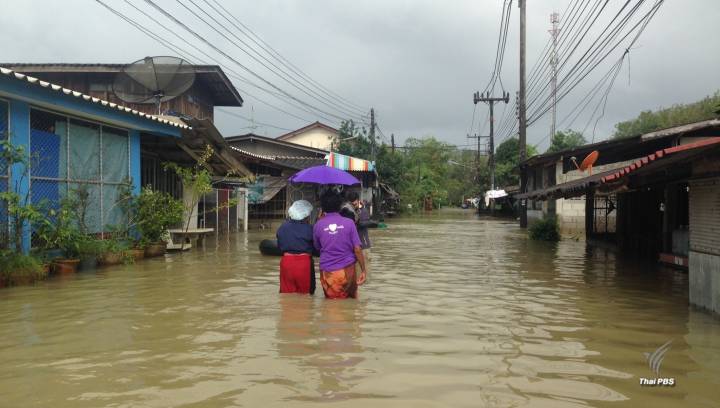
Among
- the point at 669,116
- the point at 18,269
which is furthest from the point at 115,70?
the point at 669,116

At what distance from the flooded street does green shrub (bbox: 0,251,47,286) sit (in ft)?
0.93

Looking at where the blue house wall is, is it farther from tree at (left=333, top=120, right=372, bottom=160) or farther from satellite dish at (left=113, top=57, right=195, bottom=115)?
tree at (left=333, top=120, right=372, bottom=160)

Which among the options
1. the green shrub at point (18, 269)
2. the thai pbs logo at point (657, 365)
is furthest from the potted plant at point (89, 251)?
the thai pbs logo at point (657, 365)

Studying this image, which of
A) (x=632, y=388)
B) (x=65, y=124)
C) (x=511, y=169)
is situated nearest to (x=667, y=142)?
(x=632, y=388)

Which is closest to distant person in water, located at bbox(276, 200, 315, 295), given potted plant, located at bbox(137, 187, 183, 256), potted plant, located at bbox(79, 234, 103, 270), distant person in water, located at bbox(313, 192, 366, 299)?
distant person in water, located at bbox(313, 192, 366, 299)

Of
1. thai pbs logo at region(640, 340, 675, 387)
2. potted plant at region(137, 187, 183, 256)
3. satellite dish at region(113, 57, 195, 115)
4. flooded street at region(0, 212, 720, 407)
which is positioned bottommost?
thai pbs logo at region(640, 340, 675, 387)

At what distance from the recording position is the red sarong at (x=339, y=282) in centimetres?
702

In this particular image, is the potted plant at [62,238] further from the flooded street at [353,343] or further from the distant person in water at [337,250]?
the distant person in water at [337,250]

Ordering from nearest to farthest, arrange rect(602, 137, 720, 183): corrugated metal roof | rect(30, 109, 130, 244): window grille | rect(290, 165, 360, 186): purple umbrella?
rect(602, 137, 720, 183): corrugated metal roof → rect(30, 109, 130, 244): window grille → rect(290, 165, 360, 186): purple umbrella

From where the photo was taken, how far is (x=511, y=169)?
52.5m

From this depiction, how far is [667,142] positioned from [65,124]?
13.6m

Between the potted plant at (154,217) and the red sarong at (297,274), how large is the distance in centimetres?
643

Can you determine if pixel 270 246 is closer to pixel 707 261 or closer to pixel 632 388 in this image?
pixel 707 261

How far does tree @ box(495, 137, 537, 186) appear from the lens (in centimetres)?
5279
